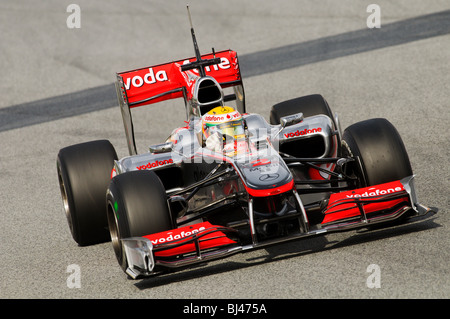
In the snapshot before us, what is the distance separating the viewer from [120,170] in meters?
7.87

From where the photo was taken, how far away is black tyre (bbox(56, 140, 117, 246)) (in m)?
8.15

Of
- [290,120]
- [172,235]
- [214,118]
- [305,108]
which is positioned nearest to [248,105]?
[305,108]

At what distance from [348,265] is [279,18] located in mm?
13961

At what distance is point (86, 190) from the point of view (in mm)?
8164

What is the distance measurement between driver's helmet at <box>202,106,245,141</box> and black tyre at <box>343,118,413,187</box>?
3.58 ft

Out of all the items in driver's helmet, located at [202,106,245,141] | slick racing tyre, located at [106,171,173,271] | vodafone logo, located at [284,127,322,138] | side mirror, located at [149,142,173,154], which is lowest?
slick racing tyre, located at [106,171,173,271]

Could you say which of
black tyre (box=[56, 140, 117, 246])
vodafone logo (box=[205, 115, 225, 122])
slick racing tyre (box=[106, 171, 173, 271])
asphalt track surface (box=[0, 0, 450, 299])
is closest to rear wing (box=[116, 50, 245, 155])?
black tyre (box=[56, 140, 117, 246])

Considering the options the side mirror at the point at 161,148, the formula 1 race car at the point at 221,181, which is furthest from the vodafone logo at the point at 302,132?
the side mirror at the point at 161,148

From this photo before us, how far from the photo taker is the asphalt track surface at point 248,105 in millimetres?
6672

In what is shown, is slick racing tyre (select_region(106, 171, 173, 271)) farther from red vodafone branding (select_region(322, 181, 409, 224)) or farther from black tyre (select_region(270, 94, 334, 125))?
black tyre (select_region(270, 94, 334, 125))

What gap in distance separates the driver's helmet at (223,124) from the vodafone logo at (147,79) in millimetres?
1617

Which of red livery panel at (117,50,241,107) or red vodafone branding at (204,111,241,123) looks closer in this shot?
red vodafone branding at (204,111,241,123)

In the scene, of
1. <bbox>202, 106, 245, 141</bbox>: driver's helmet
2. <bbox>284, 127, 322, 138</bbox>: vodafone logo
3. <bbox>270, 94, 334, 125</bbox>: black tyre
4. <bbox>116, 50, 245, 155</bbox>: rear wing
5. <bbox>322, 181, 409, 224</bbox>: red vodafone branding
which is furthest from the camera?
<bbox>116, 50, 245, 155</bbox>: rear wing

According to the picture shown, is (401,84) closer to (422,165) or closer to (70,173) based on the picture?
(422,165)
